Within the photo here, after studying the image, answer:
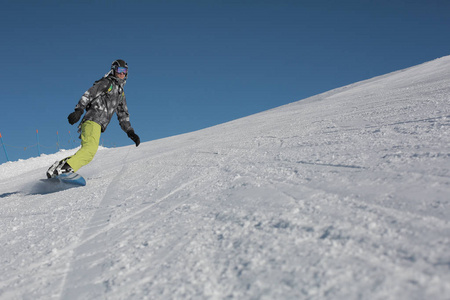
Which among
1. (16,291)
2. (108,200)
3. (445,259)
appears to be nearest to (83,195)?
(108,200)

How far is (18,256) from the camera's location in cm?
197

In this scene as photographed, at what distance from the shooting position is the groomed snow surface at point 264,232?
115 cm

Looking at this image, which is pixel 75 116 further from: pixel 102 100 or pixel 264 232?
pixel 264 232

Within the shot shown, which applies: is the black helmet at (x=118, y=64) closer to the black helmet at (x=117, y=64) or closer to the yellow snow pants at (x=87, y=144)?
the black helmet at (x=117, y=64)

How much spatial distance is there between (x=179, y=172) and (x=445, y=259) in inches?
111

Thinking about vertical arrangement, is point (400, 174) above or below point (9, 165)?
below

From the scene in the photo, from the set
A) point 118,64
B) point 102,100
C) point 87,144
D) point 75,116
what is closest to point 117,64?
point 118,64

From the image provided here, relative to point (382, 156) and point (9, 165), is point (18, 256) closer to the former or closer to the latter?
point (382, 156)

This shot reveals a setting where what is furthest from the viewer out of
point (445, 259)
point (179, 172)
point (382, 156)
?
point (179, 172)

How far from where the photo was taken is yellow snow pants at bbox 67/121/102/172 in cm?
421

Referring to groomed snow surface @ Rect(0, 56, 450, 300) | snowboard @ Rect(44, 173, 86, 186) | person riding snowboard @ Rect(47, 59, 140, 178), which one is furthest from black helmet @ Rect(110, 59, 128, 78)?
groomed snow surface @ Rect(0, 56, 450, 300)

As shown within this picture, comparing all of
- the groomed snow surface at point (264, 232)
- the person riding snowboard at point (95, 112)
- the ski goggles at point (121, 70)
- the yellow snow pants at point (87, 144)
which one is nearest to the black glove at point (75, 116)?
the person riding snowboard at point (95, 112)

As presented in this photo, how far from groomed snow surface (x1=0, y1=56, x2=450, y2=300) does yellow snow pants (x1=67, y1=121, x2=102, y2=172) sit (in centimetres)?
97

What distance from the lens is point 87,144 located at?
4.33m
